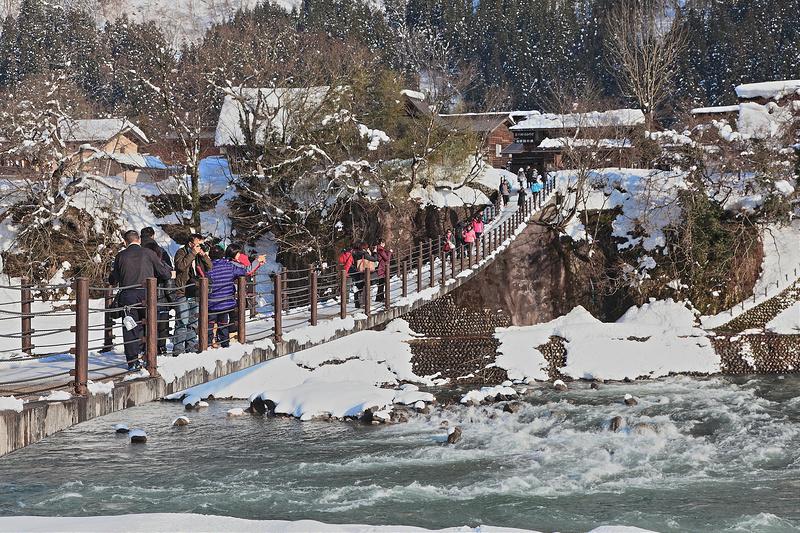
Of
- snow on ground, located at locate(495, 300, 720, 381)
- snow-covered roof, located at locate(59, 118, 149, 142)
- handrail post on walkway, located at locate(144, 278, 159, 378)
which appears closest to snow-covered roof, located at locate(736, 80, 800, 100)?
snow on ground, located at locate(495, 300, 720, 381)

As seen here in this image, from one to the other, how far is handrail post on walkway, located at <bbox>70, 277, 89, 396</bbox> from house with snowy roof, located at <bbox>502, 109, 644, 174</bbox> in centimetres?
2484

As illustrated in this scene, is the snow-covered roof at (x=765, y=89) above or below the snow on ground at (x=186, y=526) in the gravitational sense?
above

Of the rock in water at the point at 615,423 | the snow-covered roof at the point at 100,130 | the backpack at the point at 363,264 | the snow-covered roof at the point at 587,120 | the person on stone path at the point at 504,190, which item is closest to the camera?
the rock in water at the point at 615,423

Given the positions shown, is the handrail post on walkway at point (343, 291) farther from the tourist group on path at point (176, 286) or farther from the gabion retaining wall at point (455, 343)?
the gabion retaining wall at point (455, 343)

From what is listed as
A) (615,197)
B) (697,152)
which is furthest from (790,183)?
(615,197)

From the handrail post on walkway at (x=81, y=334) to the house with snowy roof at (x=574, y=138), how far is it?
24843mm

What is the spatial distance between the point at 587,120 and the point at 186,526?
29.2 meters

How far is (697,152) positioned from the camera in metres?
27.5

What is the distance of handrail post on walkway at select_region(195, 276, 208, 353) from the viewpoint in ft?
29.6

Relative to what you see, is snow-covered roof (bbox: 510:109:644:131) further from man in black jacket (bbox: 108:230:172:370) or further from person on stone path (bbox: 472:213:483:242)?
man in black jacket (bbox: 108:230:172:370)

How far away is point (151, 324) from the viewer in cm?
788

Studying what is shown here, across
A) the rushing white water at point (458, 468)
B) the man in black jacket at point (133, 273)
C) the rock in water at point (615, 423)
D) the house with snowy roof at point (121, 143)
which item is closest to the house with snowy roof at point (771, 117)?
the rushing white water at point (458, 468)

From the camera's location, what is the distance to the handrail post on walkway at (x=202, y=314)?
9014mm

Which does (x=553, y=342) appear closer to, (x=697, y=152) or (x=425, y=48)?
(x=697, y=152)
